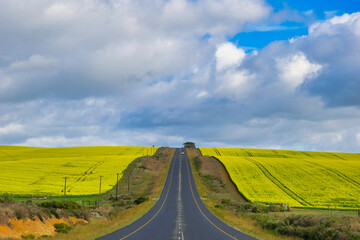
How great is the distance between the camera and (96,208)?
59781mm

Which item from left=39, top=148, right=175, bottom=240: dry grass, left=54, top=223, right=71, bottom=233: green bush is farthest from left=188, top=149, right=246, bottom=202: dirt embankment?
left=54, top=223, right=71, bottom=233: green bush

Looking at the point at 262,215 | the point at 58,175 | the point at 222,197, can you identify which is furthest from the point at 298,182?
the point at 58,175

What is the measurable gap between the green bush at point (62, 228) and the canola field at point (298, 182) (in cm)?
4479

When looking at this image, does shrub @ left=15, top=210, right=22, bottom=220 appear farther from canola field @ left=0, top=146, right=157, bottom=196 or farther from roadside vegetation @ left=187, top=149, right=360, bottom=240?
canola field @ left=0, top=146, right=157, bottom=196

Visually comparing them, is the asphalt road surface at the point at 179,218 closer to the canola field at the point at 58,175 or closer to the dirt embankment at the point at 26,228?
the dirt embankment at the point at 26,228

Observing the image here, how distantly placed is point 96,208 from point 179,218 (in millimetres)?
17617

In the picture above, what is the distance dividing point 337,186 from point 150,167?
54.2 m

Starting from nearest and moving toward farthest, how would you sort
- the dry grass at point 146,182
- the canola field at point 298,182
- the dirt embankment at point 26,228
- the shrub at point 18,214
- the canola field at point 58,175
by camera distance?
the dirt embankment at point 26,228, the shrub at point 18,214, the dry grass at point 146,182, the canola field at point 298,182, the canola field at point 58,175

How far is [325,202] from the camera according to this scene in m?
73.2

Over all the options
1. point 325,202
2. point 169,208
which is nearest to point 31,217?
point 169,208

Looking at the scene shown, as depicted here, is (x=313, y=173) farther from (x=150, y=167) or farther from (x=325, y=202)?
(x=150, y=167)

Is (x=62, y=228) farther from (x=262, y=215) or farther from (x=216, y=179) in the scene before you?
(x=216, y=179)

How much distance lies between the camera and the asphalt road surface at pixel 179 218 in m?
31.2

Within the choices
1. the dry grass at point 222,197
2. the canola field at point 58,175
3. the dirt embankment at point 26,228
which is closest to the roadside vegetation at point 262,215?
the dry grass at point 222,197
